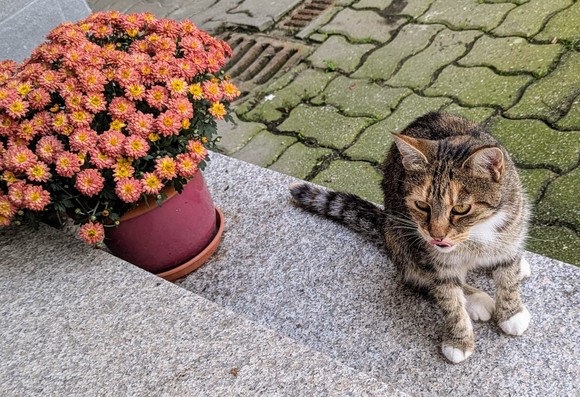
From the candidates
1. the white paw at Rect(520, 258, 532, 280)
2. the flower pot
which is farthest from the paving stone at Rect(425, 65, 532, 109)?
the flower pot

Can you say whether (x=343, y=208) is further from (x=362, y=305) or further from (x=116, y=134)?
(x=116, y=134)

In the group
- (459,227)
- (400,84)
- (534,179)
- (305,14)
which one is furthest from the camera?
(305,14)

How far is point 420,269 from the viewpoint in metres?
2.19

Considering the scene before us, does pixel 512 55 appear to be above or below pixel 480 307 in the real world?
below

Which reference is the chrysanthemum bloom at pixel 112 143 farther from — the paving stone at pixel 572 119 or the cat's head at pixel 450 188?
the paving stone at pixel 572 119

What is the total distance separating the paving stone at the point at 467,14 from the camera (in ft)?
13.3

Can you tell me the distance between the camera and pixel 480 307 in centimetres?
217

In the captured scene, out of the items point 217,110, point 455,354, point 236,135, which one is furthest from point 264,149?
point 455,354

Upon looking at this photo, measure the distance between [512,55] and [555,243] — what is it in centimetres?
151

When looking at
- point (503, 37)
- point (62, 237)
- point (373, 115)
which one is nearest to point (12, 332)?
point (62, 237)

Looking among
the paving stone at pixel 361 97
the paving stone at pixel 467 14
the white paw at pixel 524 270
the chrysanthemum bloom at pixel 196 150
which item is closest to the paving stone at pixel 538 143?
the paving stone at pixel 361 97

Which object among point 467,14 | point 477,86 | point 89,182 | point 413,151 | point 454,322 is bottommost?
point 477,86

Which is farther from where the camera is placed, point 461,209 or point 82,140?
point 82,140

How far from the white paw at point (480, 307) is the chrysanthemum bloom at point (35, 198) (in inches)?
60.0
